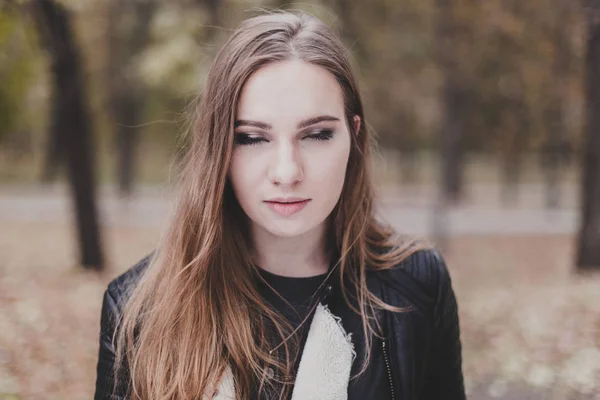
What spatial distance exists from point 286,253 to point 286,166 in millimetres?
379

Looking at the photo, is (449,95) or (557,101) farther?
(449,95)

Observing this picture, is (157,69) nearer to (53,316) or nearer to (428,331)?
(53,316)

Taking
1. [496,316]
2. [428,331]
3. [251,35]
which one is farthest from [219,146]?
[496,316]

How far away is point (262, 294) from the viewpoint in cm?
205

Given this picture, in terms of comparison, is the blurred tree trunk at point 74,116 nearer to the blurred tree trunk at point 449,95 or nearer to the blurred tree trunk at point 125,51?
the blurred tree trunk at point 449,95

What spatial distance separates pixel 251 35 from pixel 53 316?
428 cm

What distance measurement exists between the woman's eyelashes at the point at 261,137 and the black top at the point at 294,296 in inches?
17.2

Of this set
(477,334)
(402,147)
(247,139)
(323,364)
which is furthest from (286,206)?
(402,147)

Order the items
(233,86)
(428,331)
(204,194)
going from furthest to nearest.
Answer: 1. (428,331)
2. (204,194)
3. (233,86)

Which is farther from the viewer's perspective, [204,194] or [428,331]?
[428,331]

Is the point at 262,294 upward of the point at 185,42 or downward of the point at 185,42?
downward

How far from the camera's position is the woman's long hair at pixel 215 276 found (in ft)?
Answer: 6.19

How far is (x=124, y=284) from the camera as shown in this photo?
2.08m

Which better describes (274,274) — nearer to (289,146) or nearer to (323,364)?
(323,364)
